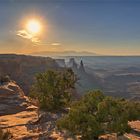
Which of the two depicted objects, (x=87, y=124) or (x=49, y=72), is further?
(x=49, y=72)

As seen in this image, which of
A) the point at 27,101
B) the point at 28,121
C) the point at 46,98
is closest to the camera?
the point at 28,121

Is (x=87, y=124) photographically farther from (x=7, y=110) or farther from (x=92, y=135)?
(x=7, y=110)

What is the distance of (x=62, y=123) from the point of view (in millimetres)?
31047

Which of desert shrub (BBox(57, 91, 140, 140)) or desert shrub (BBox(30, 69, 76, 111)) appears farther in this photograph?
desert shrub (BBox(30, 69, 76, 111))

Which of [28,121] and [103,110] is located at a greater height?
[103,110]

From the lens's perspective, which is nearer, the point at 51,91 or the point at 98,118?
the point at 98,118

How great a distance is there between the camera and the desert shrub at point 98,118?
28750mm

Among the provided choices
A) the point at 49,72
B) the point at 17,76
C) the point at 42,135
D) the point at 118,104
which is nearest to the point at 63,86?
the point at 49,72

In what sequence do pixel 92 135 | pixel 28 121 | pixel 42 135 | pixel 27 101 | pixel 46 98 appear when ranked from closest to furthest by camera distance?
pixel 92 135
pixel 42 135
pixel 28 121
pixel 46 98
pixel 27 101

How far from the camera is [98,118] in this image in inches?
1164

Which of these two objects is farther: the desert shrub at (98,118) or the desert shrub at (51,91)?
the desert shrub at (51,91)

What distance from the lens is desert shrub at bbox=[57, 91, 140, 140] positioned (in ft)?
94.3

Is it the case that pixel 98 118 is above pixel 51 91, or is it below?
above

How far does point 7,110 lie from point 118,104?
2458 centimetres
